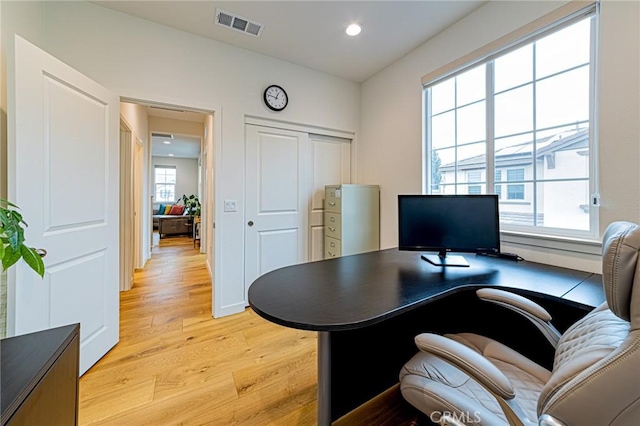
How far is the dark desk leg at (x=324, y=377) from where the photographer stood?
3.53 ft

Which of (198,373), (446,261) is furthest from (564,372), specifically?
(198,373)

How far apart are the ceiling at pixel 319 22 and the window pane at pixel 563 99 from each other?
2.88ft

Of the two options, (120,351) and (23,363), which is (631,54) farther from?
(120,351)

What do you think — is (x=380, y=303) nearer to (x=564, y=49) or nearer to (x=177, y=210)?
(x=564, y=49)

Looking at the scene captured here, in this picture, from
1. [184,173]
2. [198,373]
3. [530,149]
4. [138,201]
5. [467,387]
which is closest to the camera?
[467,387]

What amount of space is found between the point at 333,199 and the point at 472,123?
5.00 ft

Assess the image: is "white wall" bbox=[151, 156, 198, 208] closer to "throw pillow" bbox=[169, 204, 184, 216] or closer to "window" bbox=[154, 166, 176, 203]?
"window" bbox=[154, 166, 176, 203]

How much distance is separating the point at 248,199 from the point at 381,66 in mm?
2156

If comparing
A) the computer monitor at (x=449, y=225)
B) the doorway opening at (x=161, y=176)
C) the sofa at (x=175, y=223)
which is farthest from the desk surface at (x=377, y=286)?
the sofa at (x=175, y=223)

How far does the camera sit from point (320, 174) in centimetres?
328

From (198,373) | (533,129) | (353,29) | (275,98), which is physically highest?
(353,29)

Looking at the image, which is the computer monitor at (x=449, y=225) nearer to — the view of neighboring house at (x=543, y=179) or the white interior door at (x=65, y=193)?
the view of neighboring house at (x=543, y=179)

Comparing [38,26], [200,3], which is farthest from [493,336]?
[38,26]

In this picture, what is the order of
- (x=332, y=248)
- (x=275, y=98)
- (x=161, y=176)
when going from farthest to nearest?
1. (x=161, y=176)
2. (x=332, y=248)
3. (x=275, y=98)
